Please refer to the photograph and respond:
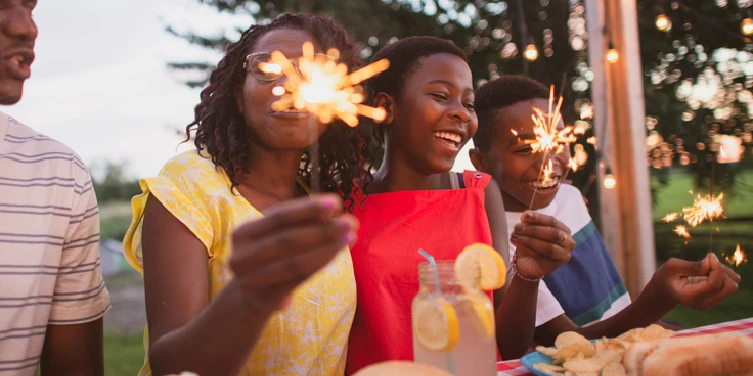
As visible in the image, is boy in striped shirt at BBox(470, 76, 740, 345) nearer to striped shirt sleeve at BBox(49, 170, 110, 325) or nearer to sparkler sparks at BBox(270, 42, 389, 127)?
sparkler sparks at BBox(270, 42, 389, 127)

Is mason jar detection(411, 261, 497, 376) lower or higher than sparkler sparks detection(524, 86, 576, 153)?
lower

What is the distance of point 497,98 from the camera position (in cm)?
277

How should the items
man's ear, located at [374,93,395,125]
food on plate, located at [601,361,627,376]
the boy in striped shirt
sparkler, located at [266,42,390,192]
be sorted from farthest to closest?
the boy in striped shirt → man's ear, located at [374,93,395,125] → sparkler, located at [266,42,390,192] → food on plate, located at [601,361,627,376]

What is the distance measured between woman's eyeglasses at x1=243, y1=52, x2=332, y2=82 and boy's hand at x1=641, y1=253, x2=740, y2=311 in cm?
140

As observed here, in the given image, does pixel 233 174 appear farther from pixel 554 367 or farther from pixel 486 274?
pixel 554 367

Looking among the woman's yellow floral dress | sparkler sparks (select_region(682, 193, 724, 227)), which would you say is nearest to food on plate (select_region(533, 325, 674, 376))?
sparkler sparks (select_region(682, 193, 724, 227))

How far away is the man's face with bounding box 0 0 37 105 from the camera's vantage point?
1.49 metres

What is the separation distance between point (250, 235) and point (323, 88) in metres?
0.95

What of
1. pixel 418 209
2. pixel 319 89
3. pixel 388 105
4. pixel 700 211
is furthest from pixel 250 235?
pixel 700 211

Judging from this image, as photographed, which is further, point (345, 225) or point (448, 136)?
point (448, 136)

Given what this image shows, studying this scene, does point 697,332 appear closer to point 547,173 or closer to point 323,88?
point 547,173

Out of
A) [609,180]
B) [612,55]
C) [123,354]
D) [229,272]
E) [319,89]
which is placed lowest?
[123,354]

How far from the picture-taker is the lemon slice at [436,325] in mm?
1143

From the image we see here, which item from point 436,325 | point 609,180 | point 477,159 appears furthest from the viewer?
point 609,180
